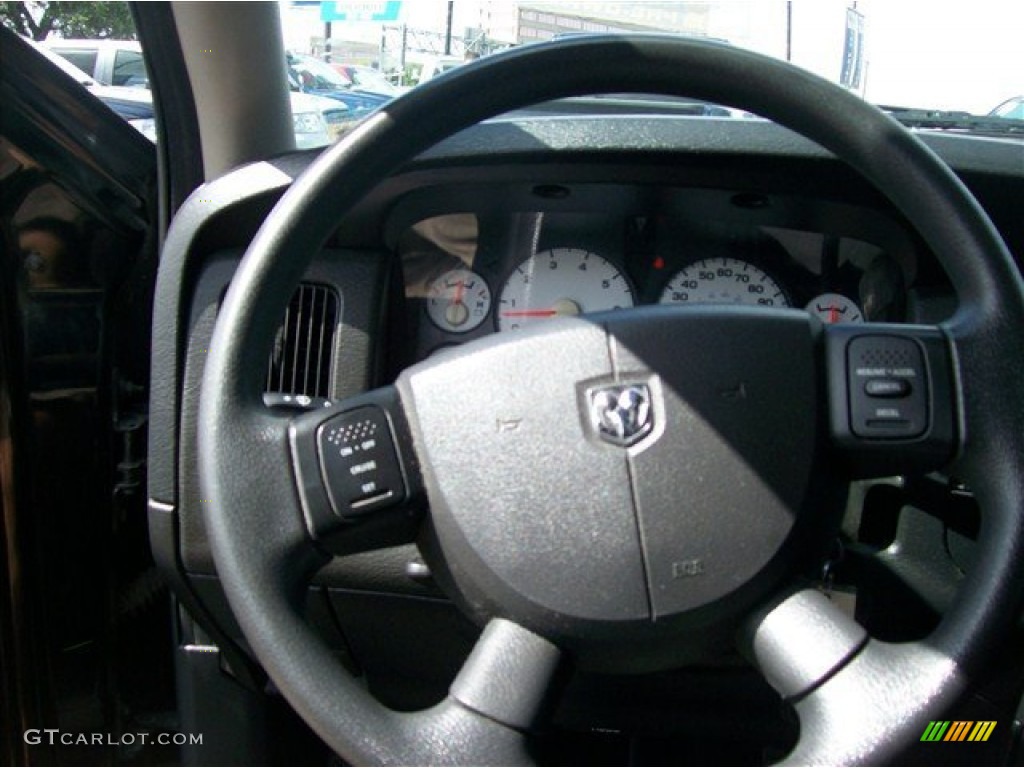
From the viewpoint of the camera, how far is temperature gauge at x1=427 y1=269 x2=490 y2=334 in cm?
188

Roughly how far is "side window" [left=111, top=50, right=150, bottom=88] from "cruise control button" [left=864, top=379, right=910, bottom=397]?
1.28m

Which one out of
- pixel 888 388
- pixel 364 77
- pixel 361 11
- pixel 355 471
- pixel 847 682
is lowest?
pixel 847 682

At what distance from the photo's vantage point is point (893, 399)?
114 cm

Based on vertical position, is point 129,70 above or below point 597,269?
above

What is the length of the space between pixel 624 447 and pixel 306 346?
27.8 inches

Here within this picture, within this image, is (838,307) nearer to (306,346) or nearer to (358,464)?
(306,346)

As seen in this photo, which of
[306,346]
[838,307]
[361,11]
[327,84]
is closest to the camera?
[306,346]

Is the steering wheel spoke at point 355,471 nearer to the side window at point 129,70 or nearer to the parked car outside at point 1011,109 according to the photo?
the side window at point 129,70

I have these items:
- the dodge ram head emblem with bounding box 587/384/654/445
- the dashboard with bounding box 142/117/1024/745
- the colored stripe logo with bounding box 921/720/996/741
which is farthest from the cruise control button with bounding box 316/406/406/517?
the colored stripe logo with bounding box 921/720/996/741

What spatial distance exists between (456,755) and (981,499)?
613 mm

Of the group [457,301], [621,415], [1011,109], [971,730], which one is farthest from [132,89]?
[1011,109]

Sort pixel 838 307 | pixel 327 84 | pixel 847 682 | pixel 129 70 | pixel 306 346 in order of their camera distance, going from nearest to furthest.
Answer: pixel 847 682 → pixel 306 346 → pixel 838 307 → pixel 129 70 → pixel 327 84

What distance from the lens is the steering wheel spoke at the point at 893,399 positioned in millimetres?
1140

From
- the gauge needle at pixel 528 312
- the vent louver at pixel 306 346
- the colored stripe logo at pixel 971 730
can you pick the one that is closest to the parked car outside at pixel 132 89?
the vent louver at pixel 306 346
